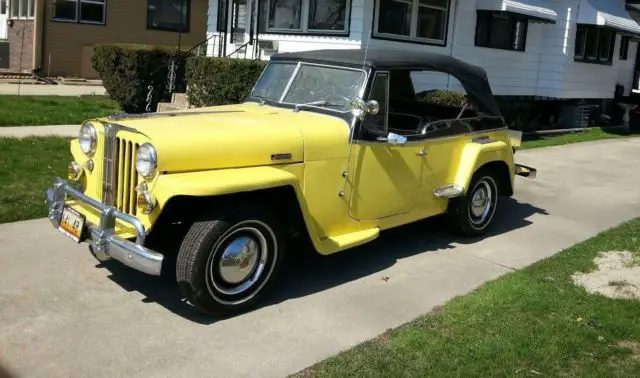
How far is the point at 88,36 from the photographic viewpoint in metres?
21.2

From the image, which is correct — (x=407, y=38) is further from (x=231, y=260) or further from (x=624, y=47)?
(x=624, y=47)

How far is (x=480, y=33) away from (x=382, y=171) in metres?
10.5

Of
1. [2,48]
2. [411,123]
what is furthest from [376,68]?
[2,48]

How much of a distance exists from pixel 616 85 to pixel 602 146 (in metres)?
6.59

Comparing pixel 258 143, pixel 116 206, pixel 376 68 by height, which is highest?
pixel 376 68

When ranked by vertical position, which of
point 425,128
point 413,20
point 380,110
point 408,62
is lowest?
point 425,128

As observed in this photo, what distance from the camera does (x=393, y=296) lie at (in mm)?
5074

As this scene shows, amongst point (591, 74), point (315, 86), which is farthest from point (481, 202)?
point (591, 74)

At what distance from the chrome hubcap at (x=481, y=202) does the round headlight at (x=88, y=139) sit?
3.60 meters

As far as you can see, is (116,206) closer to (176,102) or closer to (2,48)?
(176,102)

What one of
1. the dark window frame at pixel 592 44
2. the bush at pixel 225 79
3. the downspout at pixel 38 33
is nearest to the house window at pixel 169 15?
the downspout at pixel 38 33

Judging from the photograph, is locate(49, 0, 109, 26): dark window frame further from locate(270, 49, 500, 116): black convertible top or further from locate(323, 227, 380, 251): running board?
locate(323, 227, 380, 251): running board

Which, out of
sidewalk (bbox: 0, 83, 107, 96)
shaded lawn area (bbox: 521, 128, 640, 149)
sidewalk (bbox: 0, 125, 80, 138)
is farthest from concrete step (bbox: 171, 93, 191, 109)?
shaded lawn area (bbox: 521, 128, 640, 149)

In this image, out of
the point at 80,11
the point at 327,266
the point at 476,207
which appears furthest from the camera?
the point at 80,11
